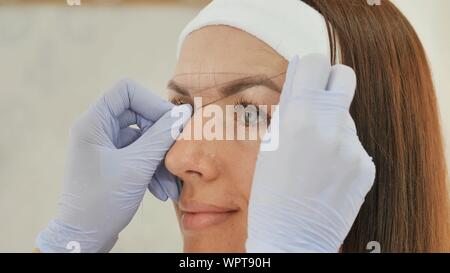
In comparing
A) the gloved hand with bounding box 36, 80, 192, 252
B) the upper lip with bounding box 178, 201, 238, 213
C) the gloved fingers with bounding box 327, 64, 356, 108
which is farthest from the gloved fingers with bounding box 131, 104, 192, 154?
the gloved fingers with bounding box 327, 64, 356, 108

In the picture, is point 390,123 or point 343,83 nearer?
point 343,83

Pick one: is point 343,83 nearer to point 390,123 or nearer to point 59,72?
point 390,123

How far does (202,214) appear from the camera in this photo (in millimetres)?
1097

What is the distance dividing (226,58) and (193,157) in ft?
0.61

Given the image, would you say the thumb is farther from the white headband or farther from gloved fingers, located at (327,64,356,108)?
gloved fingers, located at (327,64,356,108)

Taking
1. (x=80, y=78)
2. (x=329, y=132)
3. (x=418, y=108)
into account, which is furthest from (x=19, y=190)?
(x=418, y=108)

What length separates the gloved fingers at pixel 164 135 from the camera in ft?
3.59

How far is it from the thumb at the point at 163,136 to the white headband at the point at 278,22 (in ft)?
0.53

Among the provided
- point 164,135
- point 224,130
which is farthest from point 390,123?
point 164,135

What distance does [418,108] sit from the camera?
1121 millimetres

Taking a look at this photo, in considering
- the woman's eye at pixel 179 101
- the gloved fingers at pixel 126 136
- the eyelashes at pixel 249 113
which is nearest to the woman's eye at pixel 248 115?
the eyelashes at pixel 249 113

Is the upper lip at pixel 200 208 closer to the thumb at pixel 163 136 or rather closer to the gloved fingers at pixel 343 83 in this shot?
the thumb at pixel 163 136
